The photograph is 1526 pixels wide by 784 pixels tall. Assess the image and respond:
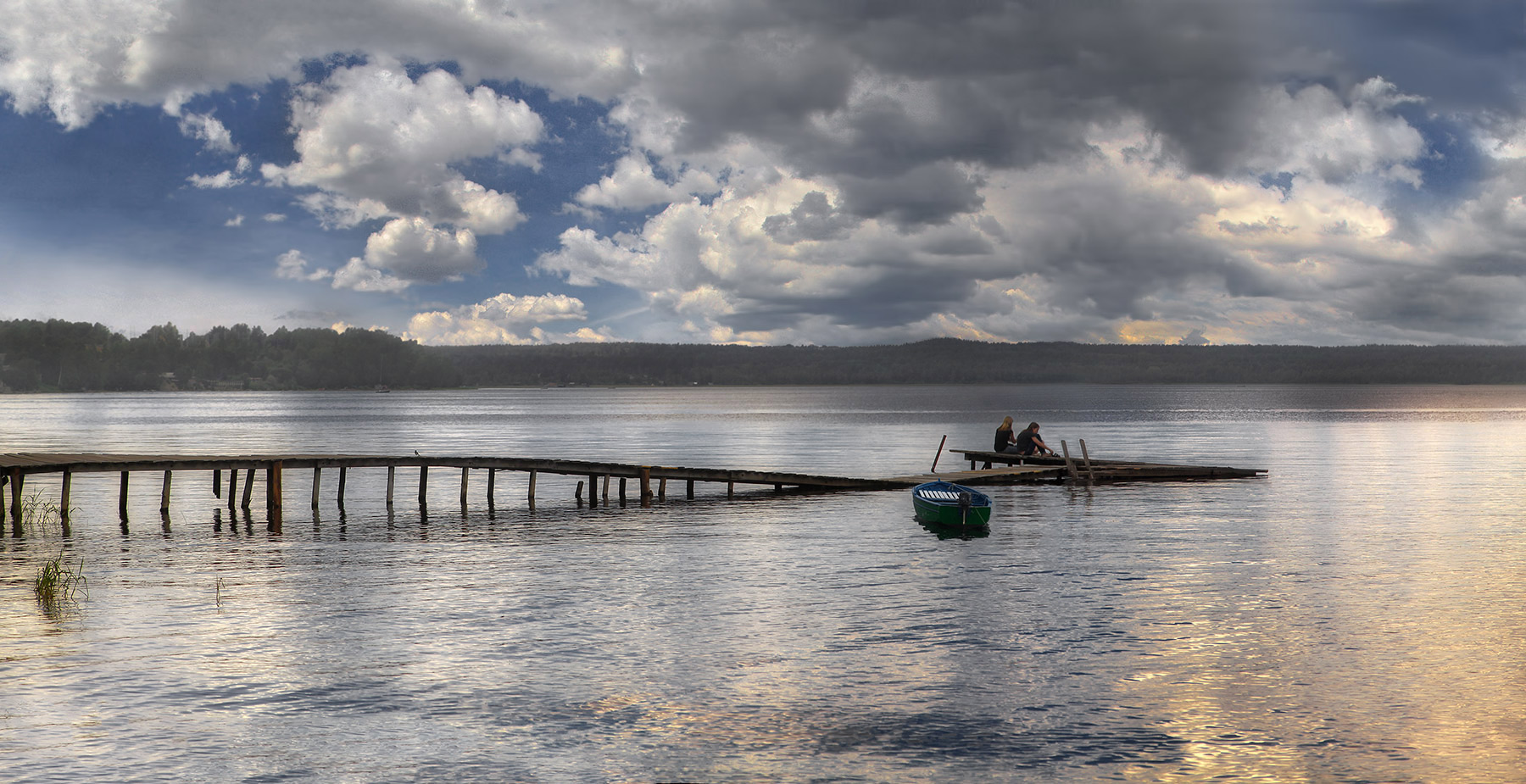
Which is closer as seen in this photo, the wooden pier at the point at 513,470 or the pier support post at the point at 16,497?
the pier support post at the point at 16,497

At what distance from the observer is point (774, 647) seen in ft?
65.8

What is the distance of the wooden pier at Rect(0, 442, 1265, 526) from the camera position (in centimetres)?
4156

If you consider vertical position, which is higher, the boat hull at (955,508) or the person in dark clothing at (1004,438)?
the person in dark clothing at (1004,438)

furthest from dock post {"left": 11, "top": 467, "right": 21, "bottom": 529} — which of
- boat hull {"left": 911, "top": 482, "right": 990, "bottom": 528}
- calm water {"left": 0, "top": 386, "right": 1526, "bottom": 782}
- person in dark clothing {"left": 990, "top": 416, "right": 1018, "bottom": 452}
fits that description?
person in dark clothing {"left": 990, "top": 416, "right": 1018, "bottom": 452}

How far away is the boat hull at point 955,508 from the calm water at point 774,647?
2.88 ft

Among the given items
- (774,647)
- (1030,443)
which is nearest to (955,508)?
(774,647)

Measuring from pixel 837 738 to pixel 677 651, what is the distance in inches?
220

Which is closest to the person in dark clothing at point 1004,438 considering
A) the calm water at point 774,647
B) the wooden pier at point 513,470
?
the wooden pier at point 513,470

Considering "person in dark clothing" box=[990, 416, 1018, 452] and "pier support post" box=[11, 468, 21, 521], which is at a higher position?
"person in dark clothing" box=[990, 416, 1018, 452]

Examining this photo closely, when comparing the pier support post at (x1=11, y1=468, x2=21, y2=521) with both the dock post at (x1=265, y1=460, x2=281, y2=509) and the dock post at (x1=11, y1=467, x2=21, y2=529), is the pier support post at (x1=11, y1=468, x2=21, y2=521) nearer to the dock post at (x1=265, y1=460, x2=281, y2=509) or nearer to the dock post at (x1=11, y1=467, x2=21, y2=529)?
the dock post at (x1=11, y1=467, x2=21, y2=529)

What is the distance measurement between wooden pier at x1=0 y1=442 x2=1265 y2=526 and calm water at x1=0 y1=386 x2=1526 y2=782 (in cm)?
206

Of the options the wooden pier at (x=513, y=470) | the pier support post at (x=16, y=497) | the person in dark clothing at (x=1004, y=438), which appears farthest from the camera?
the person in dark clothing at (x=1004, y=438)

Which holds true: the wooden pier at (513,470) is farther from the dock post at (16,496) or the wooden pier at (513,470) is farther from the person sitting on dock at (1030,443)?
the person sitting on dock at (1030,443)

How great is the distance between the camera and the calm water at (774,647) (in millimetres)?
13984
